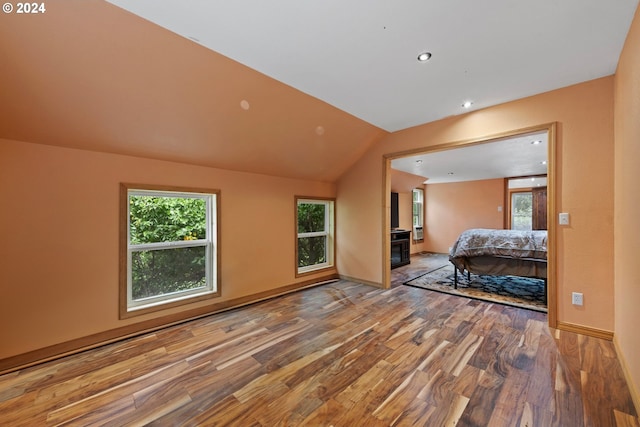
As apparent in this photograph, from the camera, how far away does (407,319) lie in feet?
9.73

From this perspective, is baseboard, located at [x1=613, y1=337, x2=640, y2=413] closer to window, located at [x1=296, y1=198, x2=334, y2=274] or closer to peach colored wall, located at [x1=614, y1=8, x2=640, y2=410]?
peach colored wall, located at [x1=614, y1=8, x2=640, y2=410]

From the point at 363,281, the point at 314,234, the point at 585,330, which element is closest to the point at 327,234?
the point at 314,234

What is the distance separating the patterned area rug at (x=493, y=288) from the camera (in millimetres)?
3529

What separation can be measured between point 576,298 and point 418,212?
19.8 ft

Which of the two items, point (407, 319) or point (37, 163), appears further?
point (407, 319)

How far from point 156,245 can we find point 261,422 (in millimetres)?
2246

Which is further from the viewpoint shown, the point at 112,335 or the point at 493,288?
the point at 493,288

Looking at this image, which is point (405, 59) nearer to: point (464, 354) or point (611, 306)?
point (464, 354)

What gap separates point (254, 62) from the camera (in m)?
A: 2.19

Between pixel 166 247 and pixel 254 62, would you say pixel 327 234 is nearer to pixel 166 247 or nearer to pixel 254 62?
pixel 166 247

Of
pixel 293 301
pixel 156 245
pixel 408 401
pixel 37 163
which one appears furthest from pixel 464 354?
A: pixel 37 163

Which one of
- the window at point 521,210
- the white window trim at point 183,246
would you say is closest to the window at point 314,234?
the white window trim at point 183,246

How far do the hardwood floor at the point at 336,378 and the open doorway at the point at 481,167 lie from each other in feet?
3.02

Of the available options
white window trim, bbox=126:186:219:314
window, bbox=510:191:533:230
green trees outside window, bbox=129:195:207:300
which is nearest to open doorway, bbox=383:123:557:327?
window, bbox=510:191:533:230
